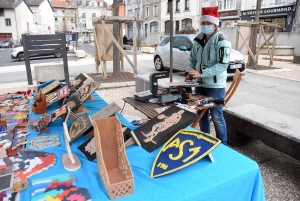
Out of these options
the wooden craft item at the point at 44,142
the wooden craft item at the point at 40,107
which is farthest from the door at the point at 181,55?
the wooden craft item at the point at 44,142

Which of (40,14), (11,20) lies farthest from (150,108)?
(40,14)

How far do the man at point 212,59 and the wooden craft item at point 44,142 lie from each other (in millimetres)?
1601

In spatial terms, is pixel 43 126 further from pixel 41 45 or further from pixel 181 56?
pixel 181 56

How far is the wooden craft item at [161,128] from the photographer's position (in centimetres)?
189

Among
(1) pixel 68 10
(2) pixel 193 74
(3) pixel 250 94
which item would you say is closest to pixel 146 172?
(2) pixel 193 74

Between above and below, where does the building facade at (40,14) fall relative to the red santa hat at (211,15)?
above

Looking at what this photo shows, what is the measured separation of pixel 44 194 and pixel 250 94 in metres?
5.95

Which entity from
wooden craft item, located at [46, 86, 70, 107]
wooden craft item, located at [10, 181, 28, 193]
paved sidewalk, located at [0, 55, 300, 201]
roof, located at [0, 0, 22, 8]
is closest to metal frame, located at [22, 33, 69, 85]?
wooden craft item, located at [46, 86, 70, 107]

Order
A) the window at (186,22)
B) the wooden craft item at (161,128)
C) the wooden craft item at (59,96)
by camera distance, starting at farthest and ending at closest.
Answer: the window at (186,22)
the wooden craft item at (59,96)
the wooden craft item at (161,128)

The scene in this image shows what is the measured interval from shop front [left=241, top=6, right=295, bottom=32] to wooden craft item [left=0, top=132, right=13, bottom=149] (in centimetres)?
2459

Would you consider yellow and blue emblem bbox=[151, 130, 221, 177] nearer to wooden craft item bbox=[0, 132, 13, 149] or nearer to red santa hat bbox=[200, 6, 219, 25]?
wooden craft item bbox=[0, 132, 13, 149]

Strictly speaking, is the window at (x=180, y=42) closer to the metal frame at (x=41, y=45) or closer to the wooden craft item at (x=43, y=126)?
the metal frame at (x=41, y=45)

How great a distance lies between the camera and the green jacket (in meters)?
2.55

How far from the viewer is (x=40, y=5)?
168 feet
